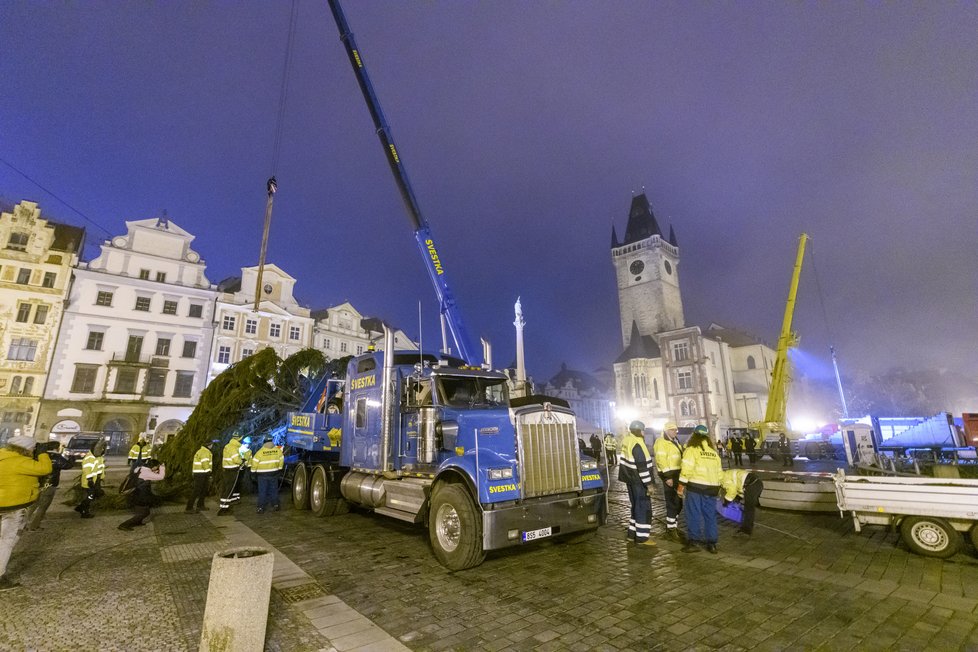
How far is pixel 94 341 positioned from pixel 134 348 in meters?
2.30

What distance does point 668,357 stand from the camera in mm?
54500

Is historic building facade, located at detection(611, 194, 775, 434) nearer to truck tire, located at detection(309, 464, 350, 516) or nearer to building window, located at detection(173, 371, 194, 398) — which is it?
truck tire, located at detection(309, 464, 350, 516)

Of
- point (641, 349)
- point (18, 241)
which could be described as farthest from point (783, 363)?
point (18, 241)

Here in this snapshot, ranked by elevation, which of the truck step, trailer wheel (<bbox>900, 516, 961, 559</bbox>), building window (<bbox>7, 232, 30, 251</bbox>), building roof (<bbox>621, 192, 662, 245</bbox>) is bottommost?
trailer wheel (<bbox>900, 516, 961, 559</bbox>)

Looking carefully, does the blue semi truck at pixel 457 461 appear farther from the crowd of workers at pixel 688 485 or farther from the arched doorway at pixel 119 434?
the arched doorway at pixel 119 434

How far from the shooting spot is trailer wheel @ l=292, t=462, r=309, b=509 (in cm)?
1094

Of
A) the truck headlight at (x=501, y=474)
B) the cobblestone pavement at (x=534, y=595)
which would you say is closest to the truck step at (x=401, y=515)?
the cobblestone pavement at (x=534, y=595)

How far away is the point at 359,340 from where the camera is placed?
42.6m

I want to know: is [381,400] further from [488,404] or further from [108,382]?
[108,382]

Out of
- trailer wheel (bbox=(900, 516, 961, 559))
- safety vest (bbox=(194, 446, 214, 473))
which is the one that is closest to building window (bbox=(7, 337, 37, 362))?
safety vest (bbox=(194, 446, 214, 473))

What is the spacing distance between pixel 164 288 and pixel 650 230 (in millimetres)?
66964

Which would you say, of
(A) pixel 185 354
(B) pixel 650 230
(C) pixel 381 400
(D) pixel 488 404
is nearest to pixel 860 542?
A: (D) pixel 488 404

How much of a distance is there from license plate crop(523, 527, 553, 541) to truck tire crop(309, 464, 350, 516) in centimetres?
590

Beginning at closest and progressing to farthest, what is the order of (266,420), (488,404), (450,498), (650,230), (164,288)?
(450,498), (488,404), (266,420), (164,288), (650,230)
